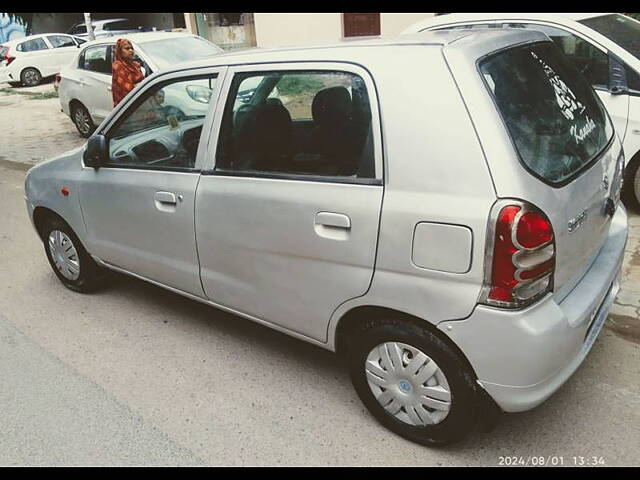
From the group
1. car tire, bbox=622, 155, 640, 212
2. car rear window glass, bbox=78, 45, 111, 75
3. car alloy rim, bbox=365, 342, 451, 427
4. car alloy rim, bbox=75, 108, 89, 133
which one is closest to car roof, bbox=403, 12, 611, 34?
car tire, bbox=622, 155, 640, 212

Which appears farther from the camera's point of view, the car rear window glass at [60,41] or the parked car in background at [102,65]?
the car rear window glass at [60,41]

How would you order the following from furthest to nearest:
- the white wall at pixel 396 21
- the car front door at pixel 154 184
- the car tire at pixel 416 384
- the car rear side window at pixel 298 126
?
the white wall at pixel 396 21 → the car front door at pixel 154 184 → the car rear side window at pixel 298 126 → the car tire at pixel 416 384

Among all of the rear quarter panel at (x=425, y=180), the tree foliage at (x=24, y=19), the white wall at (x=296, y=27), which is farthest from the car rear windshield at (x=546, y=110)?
the tree foliage at (x=24, y=19)

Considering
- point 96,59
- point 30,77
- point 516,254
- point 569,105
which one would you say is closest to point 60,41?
point 30,77

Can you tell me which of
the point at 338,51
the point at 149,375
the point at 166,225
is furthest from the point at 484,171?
the point at 149,375

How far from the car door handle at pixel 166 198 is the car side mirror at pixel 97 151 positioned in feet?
1.95

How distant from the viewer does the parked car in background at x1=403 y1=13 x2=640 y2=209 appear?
4.54m

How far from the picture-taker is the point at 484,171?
6.79ft

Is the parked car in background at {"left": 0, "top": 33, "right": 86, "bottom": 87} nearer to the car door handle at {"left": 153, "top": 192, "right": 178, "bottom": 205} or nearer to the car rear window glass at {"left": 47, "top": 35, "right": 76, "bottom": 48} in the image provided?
the car rear window glass at {"left": 47, "top": 35, "right": 76, "bottom": 48}

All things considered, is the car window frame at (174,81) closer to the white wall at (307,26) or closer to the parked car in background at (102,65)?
the parked car in background at (102,65)

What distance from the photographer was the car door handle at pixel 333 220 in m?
2.39

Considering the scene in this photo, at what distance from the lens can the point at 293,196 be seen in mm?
2580

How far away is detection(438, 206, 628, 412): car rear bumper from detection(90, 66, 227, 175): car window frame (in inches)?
61.7

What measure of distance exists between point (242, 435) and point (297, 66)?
5.77 feet
